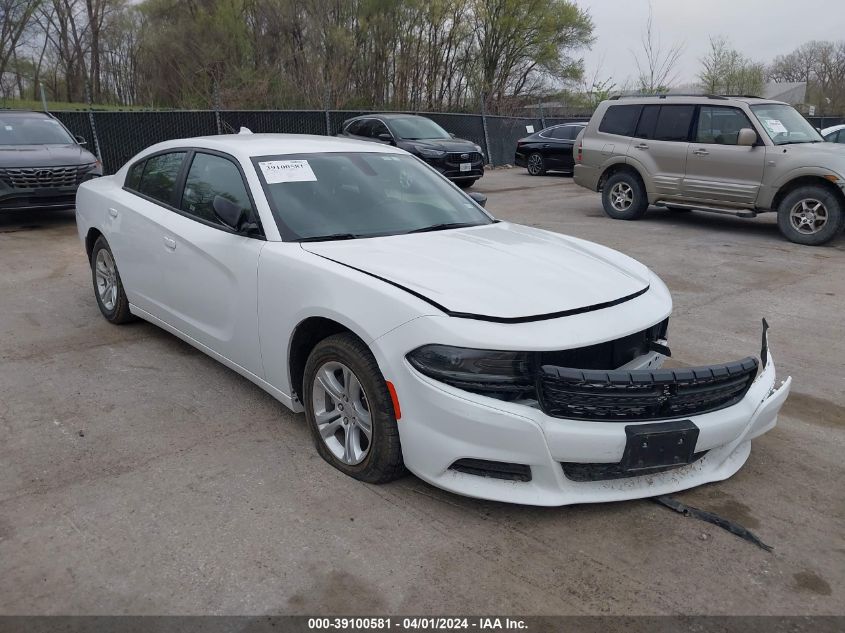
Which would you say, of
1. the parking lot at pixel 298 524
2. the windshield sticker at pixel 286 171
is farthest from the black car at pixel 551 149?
the windshield sticker at pixel 286 171

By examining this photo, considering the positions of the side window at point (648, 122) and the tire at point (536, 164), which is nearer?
the side window at point (648, 122)

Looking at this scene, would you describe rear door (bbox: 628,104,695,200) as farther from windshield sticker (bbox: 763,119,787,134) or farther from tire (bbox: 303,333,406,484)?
tire (bbox: 303,333,406,484)

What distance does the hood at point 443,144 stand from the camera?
14.1 meters

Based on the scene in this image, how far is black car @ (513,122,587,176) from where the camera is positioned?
18172 mm

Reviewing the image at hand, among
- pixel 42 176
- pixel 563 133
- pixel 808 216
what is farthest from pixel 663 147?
pixel 42 176

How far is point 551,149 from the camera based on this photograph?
60.0 ft

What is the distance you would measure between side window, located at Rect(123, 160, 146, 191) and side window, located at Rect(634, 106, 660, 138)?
7.95 metres

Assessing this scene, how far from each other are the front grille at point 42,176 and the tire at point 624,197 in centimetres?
789

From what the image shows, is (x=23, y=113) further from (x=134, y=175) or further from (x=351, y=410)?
(x=351, y=410)

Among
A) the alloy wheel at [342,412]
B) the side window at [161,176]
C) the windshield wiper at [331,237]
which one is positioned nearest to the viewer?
the alloy wheel at [342,412]

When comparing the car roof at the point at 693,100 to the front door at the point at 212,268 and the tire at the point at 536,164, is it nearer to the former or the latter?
the tire at the point at 536,164

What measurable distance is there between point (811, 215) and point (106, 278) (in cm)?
851

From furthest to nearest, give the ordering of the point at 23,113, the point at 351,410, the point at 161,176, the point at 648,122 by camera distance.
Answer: the point at 23,113, the point at 648,122, the point at 161,176, the point at 351,410

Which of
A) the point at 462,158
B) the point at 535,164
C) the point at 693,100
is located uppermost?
the point at 693,100
